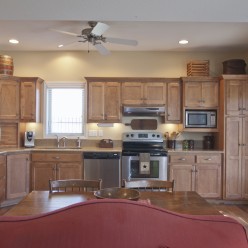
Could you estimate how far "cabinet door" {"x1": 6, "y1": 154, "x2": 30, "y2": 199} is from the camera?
14.4 feet

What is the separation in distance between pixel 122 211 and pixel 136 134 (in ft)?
13.4

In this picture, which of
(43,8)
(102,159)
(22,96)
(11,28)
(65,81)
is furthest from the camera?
(65,81)

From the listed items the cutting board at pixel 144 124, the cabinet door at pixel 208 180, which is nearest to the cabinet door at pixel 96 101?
the cutting board at pixel 144 124

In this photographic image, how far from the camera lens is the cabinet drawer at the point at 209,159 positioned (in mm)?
4547

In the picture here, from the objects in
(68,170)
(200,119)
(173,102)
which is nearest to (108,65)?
(173,102)

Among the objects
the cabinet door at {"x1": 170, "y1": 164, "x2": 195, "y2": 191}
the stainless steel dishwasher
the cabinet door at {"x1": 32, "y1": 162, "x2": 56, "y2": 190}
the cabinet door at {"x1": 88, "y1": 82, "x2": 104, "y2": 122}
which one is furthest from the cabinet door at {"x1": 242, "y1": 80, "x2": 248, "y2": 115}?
the cabinet door at {"x1": 32, "y1": 162, "x2": 56, "y2": 190}

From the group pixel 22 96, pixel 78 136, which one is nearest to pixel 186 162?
pixel 78 136

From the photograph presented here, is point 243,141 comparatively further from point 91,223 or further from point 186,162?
point 91,223

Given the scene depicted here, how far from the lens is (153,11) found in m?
2.30

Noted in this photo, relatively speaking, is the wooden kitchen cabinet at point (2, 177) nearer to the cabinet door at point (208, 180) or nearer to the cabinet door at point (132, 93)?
the cabinet door at point (132, 93)

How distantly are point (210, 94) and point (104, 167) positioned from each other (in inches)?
91.3

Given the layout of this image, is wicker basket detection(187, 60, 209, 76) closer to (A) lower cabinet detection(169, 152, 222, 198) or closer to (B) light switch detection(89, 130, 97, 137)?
(A) lower cabinet detection(169, 152, 222, 198)

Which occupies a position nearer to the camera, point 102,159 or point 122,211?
point 122,211

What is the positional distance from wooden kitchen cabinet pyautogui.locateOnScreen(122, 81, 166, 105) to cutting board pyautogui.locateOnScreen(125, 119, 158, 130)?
Answer: 414 millimetres
